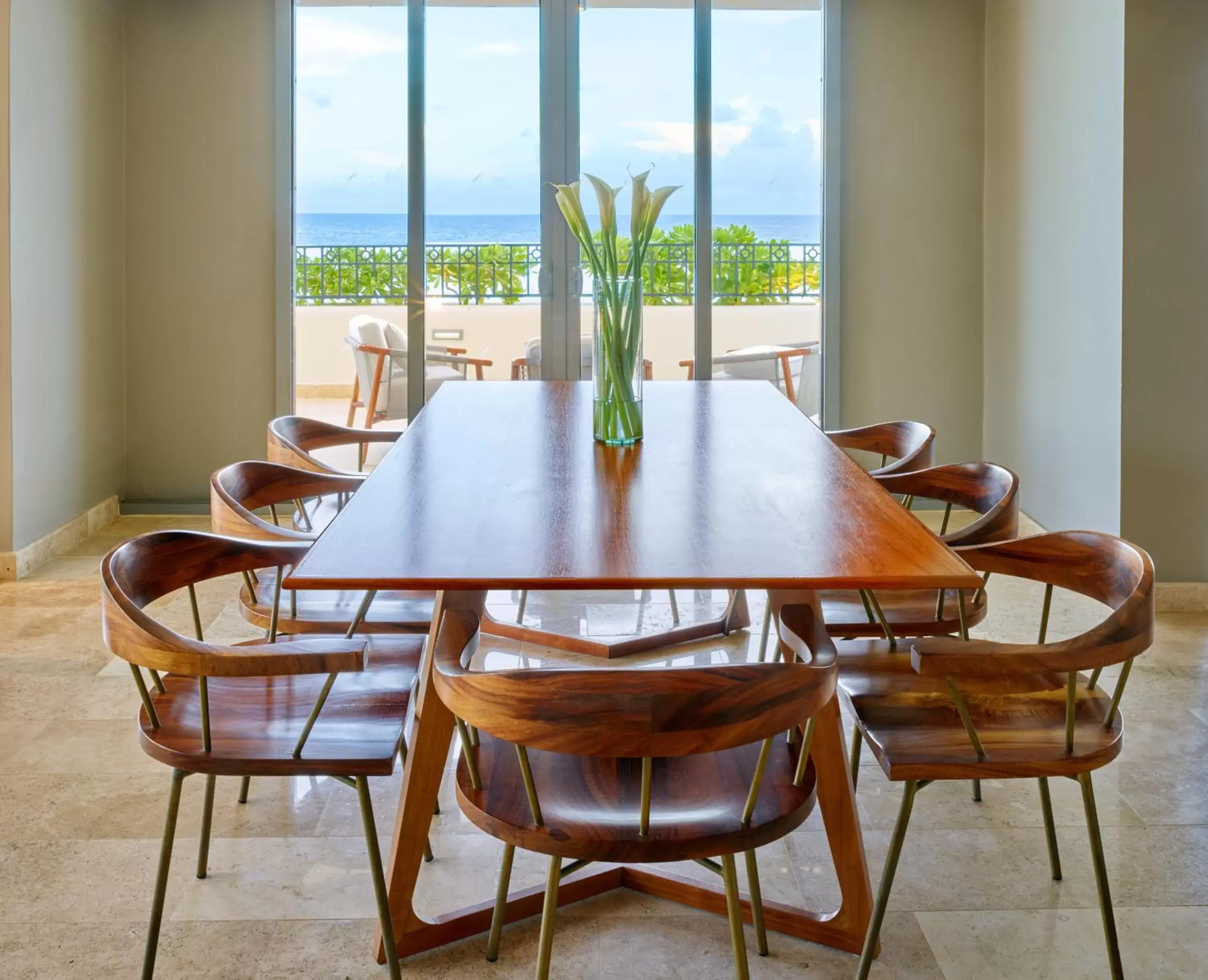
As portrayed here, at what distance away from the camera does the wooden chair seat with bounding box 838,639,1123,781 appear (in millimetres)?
2066

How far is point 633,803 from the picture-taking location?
6.32 ft

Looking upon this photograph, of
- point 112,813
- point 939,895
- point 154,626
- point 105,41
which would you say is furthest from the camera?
point 105,41

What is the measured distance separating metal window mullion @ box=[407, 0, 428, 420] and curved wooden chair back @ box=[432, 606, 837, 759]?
15.0 feet

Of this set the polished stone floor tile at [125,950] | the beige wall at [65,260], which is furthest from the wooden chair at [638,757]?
the beige wall at [65,260]

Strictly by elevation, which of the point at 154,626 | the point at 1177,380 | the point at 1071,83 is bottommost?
the point at 154,626

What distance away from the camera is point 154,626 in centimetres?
200

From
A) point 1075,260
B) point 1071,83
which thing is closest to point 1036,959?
point 1075,260

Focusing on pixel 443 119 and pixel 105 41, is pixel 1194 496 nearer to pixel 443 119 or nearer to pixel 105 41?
A: pixel 443 119

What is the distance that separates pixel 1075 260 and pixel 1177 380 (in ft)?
2.40

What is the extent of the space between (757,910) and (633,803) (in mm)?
499

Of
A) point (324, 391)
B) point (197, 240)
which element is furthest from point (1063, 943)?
point (197, 240)

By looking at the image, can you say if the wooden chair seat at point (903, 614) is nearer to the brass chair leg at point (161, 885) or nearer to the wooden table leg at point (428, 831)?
the wooden table leg at point (428, 831)

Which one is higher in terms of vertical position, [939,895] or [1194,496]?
[1194,496]

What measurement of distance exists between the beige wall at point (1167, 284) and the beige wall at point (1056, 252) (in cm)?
5
